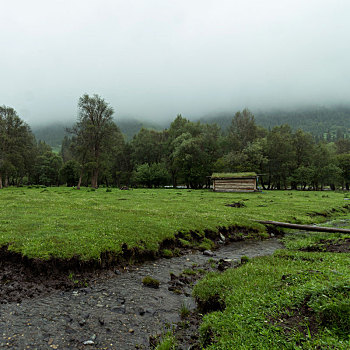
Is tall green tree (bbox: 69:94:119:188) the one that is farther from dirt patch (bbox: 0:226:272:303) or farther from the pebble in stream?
the pebble in stream

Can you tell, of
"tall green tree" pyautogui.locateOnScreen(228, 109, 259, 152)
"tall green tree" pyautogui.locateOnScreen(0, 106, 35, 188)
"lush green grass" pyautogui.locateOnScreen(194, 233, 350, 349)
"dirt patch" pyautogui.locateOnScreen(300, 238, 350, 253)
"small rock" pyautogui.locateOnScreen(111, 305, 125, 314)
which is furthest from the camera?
"tall green tree" pyautogui.locateOnScreen(228, 109, 259, 152)

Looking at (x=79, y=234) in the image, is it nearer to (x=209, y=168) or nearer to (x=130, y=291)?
(x=130, y=291)

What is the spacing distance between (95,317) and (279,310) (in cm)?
550

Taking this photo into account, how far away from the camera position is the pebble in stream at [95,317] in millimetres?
5531

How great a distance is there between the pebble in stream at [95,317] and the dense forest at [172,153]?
2072 inches

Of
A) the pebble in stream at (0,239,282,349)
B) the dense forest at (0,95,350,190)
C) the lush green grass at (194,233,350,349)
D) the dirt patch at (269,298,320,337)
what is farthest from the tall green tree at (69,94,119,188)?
the dirt patch at (269,298,320,337)

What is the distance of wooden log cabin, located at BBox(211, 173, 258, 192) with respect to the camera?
187ft

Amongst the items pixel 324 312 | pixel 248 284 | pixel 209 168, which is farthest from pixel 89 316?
pixel 209 168

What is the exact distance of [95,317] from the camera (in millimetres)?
6512

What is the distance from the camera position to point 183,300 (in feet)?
25.5

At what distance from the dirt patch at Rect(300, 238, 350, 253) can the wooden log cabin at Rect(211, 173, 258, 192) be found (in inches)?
1733

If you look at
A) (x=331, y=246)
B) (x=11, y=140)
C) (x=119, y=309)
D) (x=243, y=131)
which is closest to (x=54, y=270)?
(x=119, y=309)

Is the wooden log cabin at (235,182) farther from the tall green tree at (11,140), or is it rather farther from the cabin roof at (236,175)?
the tall green tree at (11,140)

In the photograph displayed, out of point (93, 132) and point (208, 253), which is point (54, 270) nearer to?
point (208, 253)
